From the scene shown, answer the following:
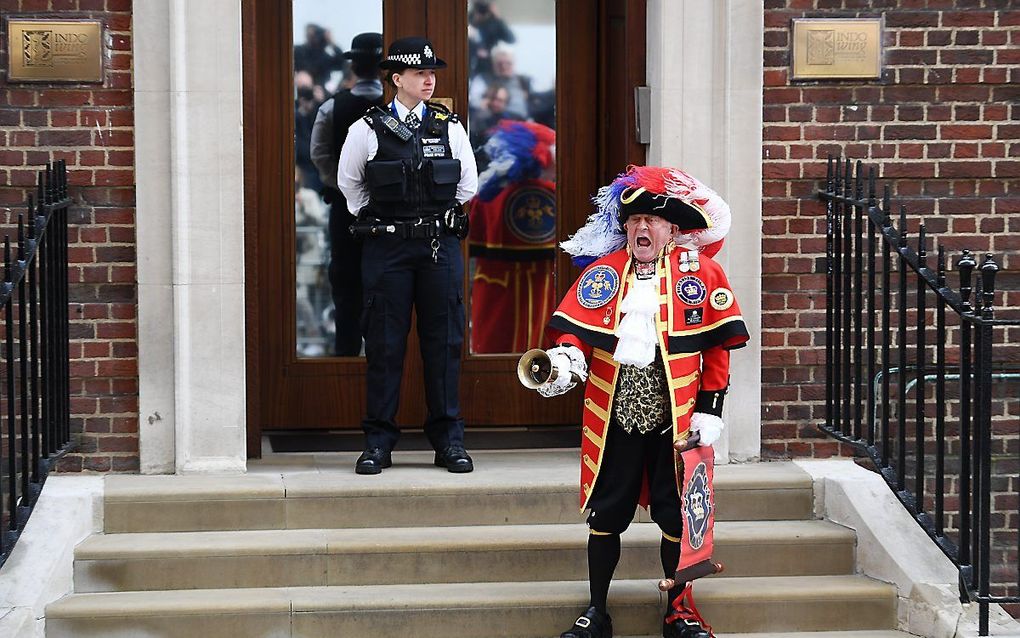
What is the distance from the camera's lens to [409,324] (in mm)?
6602

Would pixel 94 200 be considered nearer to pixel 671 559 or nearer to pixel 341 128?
pixel 341 128

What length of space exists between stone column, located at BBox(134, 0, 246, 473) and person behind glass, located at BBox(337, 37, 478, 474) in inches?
21.1

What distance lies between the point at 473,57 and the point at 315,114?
79 centimetres

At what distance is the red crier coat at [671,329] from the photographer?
5340mm

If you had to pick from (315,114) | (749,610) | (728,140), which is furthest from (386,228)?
(749,610)

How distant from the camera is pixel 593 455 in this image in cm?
545

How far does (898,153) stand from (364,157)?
7.56 feet

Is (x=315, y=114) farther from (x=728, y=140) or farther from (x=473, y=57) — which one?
(x=728, y=140)

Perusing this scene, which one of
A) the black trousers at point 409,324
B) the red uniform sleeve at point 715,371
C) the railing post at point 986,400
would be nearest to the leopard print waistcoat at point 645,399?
the red uniform sleeve at point 715,371

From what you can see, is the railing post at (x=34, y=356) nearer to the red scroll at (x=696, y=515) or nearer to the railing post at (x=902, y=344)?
the red scroll at (x=696, y=515)

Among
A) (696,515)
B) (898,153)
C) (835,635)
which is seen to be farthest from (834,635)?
(898,153)

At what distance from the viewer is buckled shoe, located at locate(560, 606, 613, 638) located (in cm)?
540

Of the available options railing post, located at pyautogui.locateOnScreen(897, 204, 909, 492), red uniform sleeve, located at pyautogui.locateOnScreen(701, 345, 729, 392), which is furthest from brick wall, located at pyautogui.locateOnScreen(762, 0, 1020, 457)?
red uniform sleeve, located at pyautogui.locateOnScreen(701, 345, 729, 392)

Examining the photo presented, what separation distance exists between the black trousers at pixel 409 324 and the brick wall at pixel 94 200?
99cm
